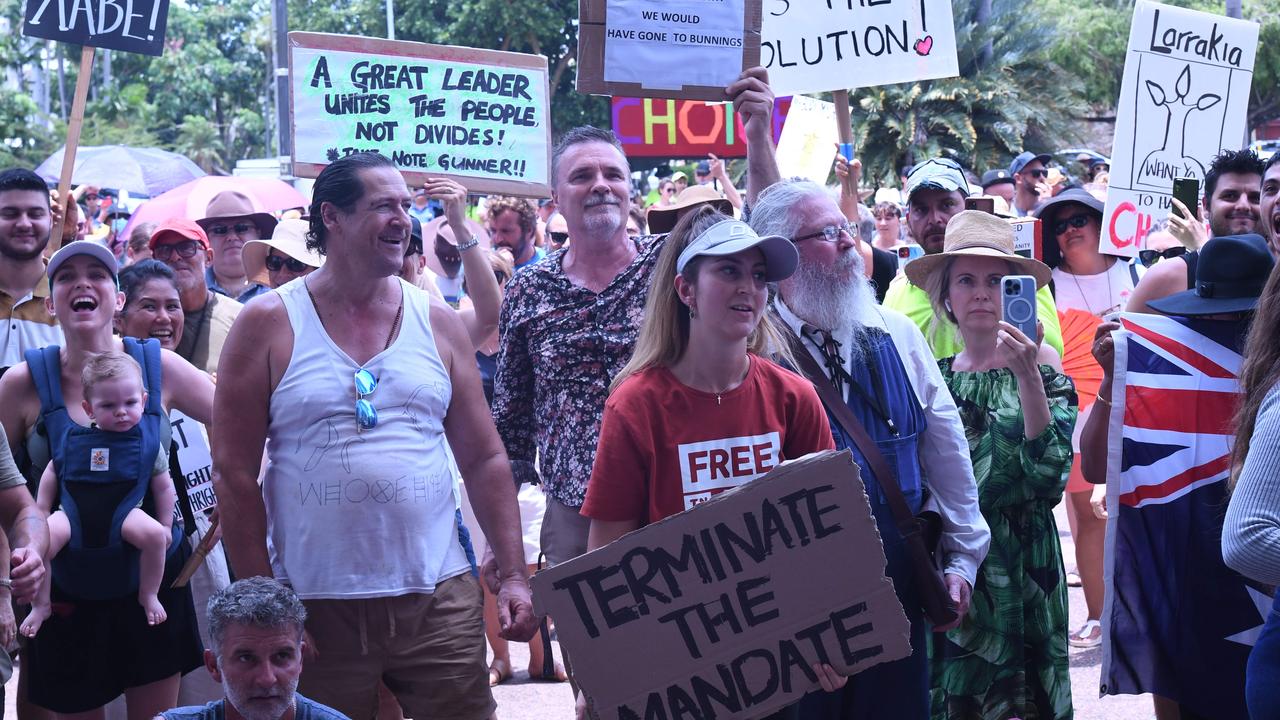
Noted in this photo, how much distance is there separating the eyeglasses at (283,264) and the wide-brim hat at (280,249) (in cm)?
5

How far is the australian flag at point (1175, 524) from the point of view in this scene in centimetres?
417

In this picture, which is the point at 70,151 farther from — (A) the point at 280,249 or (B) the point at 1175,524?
(B) the point at 1175,524

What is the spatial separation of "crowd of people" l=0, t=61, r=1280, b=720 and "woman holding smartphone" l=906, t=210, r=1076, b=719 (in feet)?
0.04

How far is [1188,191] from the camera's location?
7.01 metres

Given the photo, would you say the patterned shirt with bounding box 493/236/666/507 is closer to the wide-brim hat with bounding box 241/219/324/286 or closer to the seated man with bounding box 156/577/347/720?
the seated man with bounding box 156/577/347/720

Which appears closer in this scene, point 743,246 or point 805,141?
point 743,246

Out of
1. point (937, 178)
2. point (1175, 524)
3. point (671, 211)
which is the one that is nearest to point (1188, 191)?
point (937, 178)

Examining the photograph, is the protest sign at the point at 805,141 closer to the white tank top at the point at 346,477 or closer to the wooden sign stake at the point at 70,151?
the wooden sign stake at the point at 70,151

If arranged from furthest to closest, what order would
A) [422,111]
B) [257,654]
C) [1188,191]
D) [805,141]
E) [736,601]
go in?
[805,141] → [1188,191] → [422,111] → [257,654] → [736,601]

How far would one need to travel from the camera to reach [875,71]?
22.6ft

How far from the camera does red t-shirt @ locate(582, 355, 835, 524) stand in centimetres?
366

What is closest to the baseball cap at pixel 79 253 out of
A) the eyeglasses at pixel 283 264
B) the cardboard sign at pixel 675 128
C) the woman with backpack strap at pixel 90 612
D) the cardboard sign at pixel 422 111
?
the woman with backpack strap at pixel 90 612

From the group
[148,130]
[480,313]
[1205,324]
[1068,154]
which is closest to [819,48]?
[480,313]

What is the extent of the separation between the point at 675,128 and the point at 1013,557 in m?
4.05
